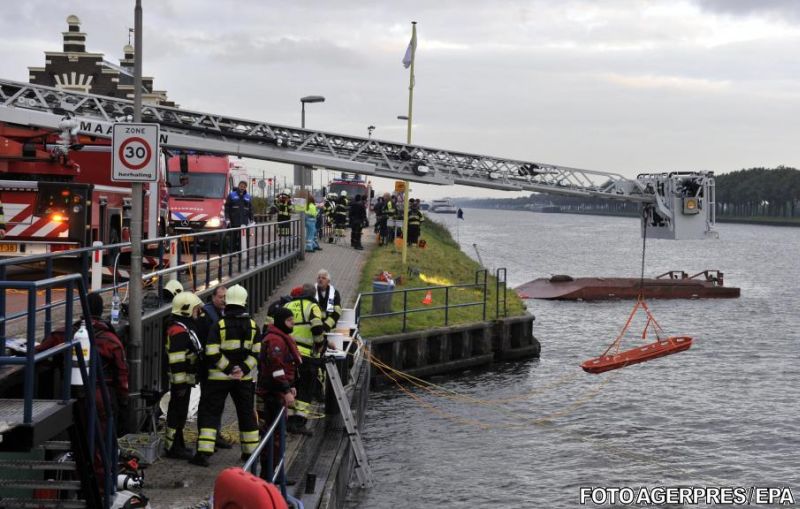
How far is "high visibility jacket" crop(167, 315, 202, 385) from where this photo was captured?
11742 millimetres

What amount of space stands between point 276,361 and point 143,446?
6.07 feet

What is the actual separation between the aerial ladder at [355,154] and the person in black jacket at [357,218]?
2.81m

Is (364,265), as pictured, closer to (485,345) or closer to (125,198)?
(485,345)

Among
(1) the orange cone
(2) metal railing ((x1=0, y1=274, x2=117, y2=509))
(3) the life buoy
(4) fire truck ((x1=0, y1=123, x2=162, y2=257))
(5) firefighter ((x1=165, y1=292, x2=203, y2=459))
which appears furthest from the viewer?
(1) the orange cone

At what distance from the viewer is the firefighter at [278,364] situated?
1188 centimetres

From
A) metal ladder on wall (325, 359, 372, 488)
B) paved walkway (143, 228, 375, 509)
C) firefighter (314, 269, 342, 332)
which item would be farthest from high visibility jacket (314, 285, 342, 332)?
paved walkway (143, 228, 375, 509)

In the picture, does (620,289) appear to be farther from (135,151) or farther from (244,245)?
(135,151)

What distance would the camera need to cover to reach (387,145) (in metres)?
35.1

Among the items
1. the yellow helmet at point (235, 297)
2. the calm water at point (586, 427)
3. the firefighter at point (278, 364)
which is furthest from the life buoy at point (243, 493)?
the calm water at point (586, 427)

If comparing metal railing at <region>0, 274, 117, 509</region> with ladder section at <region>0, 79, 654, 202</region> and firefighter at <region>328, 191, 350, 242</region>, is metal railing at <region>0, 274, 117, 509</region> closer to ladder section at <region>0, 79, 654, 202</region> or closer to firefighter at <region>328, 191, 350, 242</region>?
ladder section at <region>0, 79, 654, 202</region>

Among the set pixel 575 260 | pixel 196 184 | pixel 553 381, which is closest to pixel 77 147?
pixel 196 184

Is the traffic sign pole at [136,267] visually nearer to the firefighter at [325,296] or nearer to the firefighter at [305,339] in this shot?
the firefighter at [305,339]

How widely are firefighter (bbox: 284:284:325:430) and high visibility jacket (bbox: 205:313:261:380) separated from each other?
2134 mm
